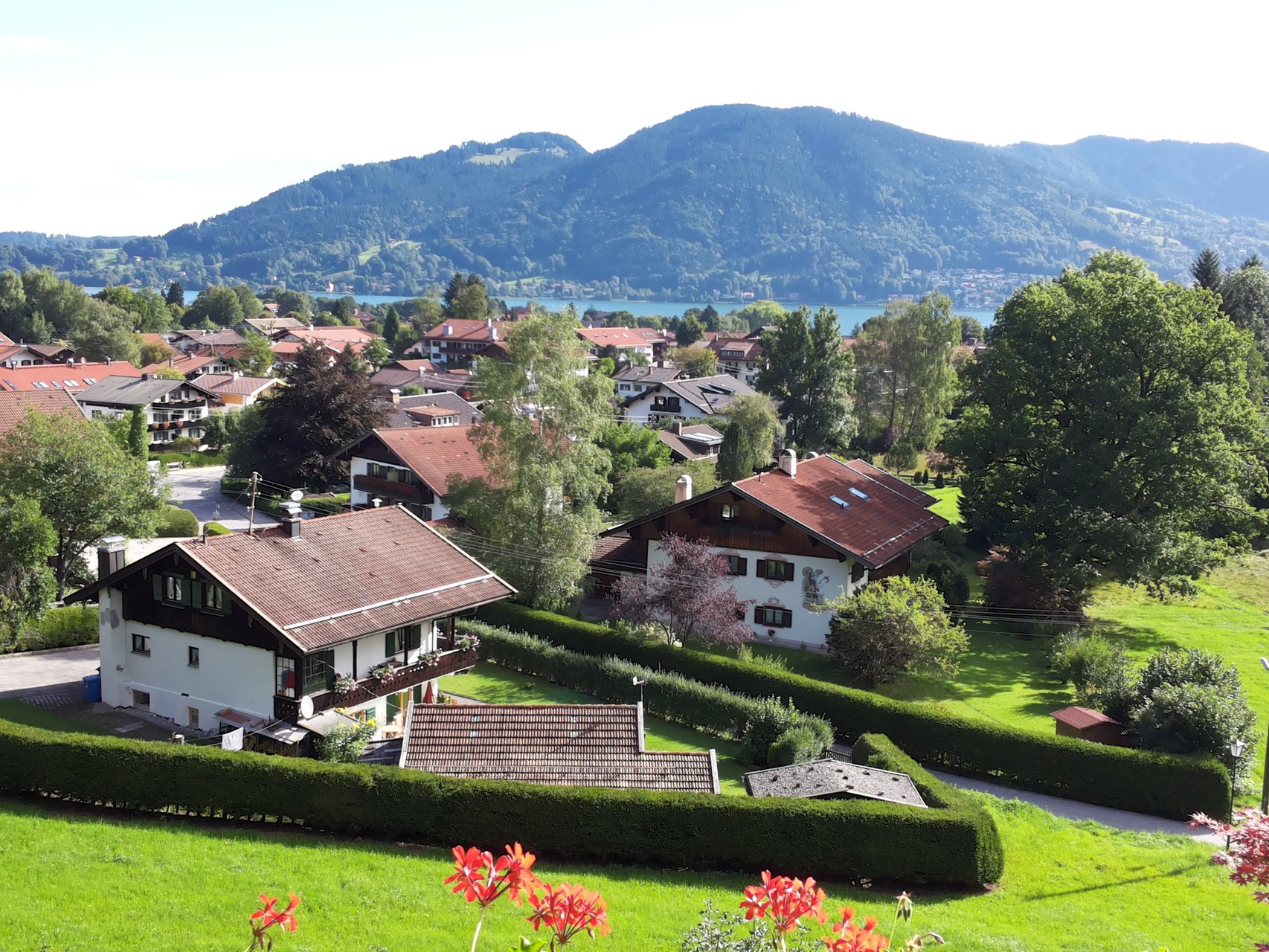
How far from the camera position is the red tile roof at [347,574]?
99.4ft

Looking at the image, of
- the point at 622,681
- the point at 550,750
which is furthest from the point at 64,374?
the point at 550,750

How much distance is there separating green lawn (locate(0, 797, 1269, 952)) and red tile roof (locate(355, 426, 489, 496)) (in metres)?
35.9

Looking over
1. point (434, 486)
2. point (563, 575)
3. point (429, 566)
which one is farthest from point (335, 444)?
point (429, 566)

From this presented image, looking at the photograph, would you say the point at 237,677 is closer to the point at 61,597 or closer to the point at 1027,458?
the point at 61,597

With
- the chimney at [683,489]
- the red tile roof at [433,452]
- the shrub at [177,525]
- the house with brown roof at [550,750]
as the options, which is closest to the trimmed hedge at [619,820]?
the house with brown roof at [550,750]

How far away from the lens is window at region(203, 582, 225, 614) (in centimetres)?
3073

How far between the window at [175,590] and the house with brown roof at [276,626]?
0.14 ft

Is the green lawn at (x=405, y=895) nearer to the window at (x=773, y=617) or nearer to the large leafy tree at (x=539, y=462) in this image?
the window at (x=773, y=617)

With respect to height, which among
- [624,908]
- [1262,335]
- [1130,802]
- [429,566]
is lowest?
[1130,802]

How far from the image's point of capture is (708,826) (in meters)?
23.2

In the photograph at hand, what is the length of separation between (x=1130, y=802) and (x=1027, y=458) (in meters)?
25.2

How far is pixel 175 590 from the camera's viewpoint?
31719mm

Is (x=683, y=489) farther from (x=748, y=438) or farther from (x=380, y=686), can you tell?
(x=748, y=438)

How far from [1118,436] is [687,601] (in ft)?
72.4
